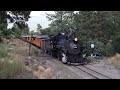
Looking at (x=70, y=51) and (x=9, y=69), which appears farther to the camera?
(x=70, y=51)

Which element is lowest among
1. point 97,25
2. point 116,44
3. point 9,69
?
point 9,69

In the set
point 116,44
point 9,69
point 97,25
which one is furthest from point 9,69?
point 97,25

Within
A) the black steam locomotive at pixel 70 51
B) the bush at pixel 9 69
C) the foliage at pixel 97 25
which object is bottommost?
the bush at pixel 9 69

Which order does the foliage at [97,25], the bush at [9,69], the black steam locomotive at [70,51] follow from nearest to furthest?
1. the bush at [9,69]
2. the black steam locomotive at [70,51]
3. the foliage at [97,25]

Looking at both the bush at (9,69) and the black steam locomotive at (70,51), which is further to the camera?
the black steam locomotive at (70,51)

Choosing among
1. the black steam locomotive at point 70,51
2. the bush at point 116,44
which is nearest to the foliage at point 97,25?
the bush at point 116,44

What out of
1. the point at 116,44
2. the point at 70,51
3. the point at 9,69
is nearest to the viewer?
the point at 9,69

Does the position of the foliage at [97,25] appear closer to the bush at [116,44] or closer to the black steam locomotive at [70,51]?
the bush at [116,44]

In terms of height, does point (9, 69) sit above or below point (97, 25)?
below

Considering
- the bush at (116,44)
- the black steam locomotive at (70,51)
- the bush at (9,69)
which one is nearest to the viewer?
the bush at (9,69)

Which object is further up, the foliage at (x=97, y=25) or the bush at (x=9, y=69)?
the foliage at (x=97, y=25)

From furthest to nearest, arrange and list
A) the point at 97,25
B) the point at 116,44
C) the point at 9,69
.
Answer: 1. the point at 97,25
2. the point at 116,44
3. the point at 9,69

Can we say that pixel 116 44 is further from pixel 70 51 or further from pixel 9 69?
pixel 9 69
